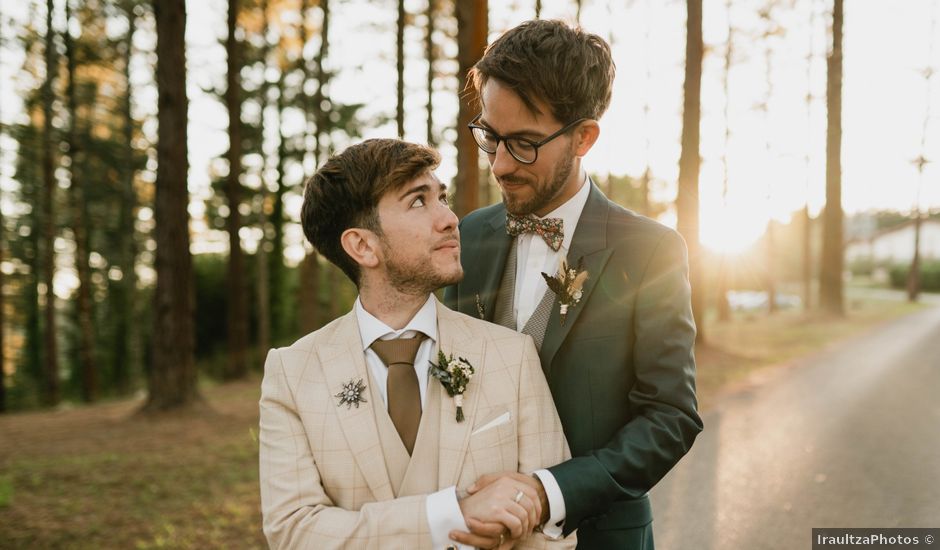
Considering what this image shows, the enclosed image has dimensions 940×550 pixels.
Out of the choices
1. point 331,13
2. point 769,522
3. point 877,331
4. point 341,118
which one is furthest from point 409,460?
point 877,331

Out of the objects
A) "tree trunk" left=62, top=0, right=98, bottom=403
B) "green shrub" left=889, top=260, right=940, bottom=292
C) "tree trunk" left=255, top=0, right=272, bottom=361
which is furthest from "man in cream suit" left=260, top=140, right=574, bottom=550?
"green shrub" left=889, top=260, right=940, bottom=292

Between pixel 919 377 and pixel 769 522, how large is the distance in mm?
8065

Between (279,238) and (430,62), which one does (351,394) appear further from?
(279,238)

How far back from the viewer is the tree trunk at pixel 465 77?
756 cm

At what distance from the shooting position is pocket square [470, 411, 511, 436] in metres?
2.12

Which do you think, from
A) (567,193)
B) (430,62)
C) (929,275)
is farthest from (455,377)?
(929,275)

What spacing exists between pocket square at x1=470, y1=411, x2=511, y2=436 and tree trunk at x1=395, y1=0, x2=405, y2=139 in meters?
11.7

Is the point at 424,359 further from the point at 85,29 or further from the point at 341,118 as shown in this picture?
the point at 85,29

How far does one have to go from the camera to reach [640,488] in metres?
2.10

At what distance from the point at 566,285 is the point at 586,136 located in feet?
1.95

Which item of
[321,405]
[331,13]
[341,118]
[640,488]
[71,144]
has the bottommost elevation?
[640,488]

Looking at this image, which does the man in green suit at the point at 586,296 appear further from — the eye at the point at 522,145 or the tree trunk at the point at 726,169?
the tree trunk at the point at 726,169

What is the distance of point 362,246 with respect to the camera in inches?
95.4

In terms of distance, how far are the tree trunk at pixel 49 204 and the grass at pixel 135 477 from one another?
6.08 meters
